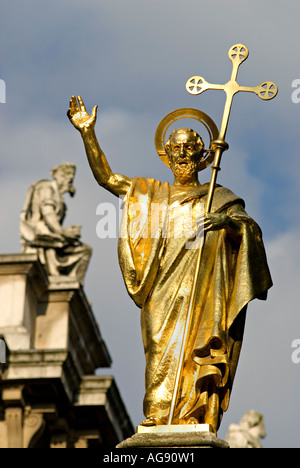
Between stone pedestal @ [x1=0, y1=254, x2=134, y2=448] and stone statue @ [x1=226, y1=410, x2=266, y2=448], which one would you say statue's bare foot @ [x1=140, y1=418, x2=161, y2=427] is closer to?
stone statue @ [x1=226, y1=410, x2=266, y2=448]

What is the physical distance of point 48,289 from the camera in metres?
38.1

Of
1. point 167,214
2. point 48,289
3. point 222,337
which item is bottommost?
point 222,337

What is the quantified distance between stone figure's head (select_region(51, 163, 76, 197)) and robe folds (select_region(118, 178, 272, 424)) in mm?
21732

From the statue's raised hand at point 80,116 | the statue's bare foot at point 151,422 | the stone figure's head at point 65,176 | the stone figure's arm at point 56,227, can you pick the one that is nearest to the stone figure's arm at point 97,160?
the statue's raised hand at point 80,116

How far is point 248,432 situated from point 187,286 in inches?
602

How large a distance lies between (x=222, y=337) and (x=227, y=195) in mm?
1587

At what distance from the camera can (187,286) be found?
17.9 m

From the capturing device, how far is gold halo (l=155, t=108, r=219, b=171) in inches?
736

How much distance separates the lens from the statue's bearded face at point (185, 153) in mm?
18594

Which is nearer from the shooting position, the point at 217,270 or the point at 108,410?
the point at 217,270

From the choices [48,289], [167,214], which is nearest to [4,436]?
[48,289]
